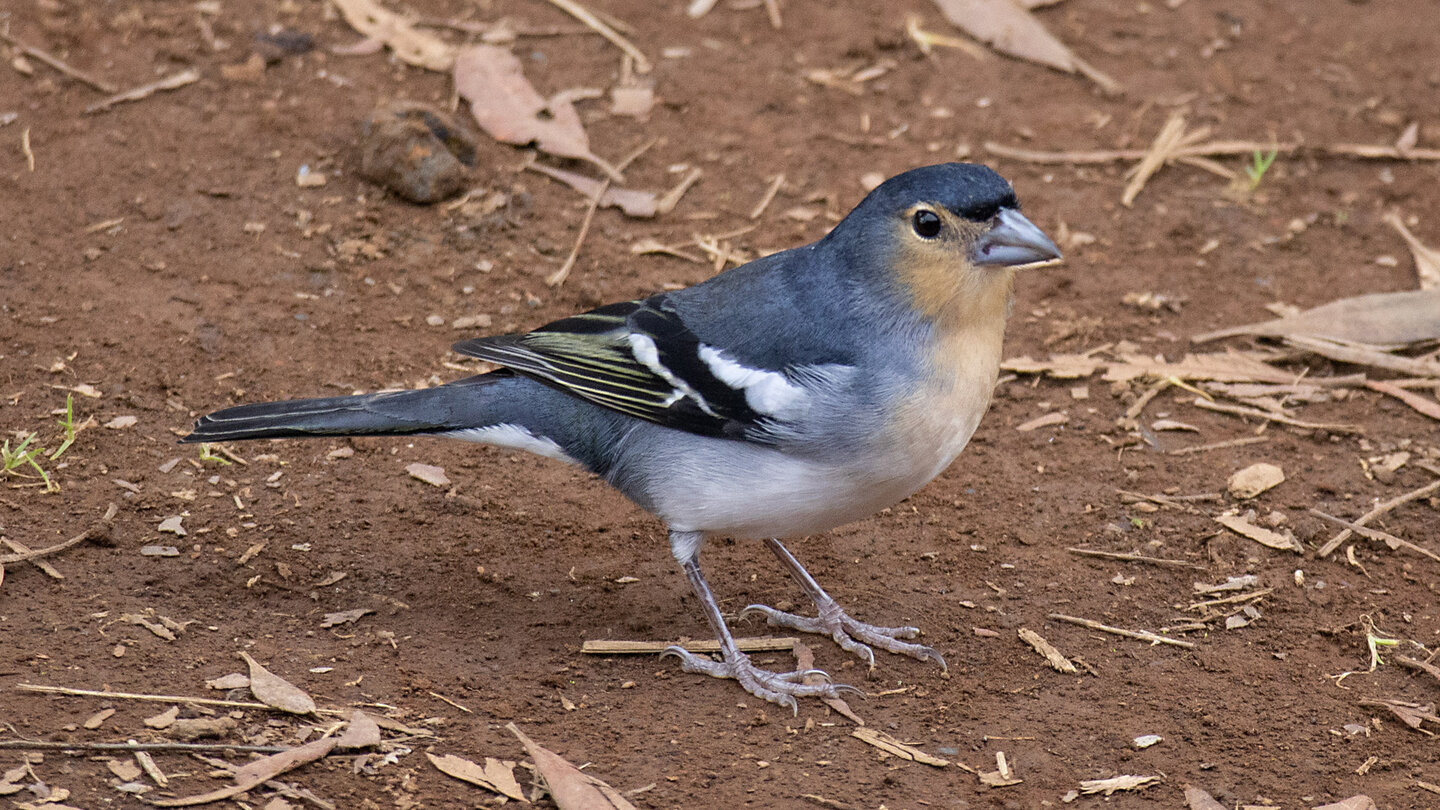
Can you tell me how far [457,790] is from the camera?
4137mm

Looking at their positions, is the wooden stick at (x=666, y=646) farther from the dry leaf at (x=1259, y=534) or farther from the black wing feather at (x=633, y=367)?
the dry leaf at (x=1259, y=534)

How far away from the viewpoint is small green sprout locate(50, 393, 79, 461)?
5.53 metres

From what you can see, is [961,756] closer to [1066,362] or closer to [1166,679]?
[1166,679]

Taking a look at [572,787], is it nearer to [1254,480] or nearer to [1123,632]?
[1123,632]

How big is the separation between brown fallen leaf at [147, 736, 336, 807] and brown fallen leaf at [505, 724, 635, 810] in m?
0.65

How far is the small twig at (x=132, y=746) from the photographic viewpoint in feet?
Result: 13.0

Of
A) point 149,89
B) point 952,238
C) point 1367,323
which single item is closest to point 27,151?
point 149,89

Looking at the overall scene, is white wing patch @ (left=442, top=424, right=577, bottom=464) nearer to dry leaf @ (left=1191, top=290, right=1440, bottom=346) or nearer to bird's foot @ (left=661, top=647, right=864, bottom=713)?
bird's foot @ (left=661, top=647, right=864, bottom=713)

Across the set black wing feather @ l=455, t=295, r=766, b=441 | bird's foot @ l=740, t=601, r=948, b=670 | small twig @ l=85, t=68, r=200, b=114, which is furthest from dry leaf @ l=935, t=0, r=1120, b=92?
bird's foot @ l=740, t=601, r=948, b=670

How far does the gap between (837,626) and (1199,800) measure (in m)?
1.52

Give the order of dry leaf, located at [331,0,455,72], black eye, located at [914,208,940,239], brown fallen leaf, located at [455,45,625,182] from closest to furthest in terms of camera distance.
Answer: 1. black eye, located at [914,208,940,239]
2. brown fallen leaf, located at [455,45,625,182]
3. dry leaf, located at [331,0,455,72]

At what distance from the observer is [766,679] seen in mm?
4926

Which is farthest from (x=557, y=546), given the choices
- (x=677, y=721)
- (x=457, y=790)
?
(x=457, y=790)

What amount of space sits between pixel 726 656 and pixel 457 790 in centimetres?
125
